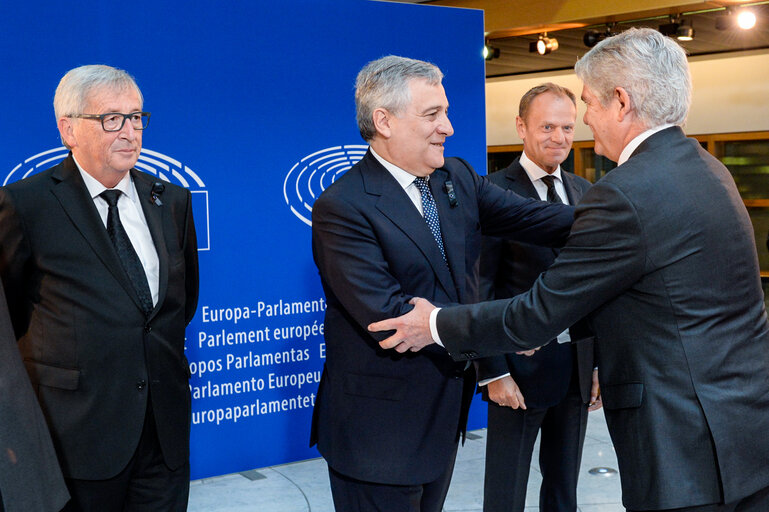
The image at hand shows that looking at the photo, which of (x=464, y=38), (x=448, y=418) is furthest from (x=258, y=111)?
(x=448, y=418)

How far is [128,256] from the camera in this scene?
7.96 feet

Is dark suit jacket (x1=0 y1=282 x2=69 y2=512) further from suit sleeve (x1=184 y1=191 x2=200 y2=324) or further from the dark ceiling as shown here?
the dark ceiling

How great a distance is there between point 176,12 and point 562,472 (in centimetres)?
281

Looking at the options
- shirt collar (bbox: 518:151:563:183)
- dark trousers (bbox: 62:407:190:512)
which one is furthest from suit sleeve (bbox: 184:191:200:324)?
shirt collar (bbox: 518:151:563:183)

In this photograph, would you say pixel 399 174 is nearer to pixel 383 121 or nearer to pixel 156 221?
pixel 383 121

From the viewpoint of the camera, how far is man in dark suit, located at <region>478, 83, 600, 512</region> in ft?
10.1

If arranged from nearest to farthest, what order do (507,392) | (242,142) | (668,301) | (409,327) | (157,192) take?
(668,301), (409,327), (157,192), (507,392), (242,142)

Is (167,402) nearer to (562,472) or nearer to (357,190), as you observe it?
(357,190)

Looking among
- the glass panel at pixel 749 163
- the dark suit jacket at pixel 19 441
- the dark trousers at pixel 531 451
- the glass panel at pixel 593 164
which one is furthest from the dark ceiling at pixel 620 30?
the dark suit jacket at pixel 19 441

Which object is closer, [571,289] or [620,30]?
[571,289]

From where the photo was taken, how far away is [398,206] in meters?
2.35

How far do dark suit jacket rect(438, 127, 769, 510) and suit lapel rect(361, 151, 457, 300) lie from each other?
476 mm

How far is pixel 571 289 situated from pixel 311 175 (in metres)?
2.83

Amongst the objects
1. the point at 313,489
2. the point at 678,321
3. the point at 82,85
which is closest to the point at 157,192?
the point at 82,85
